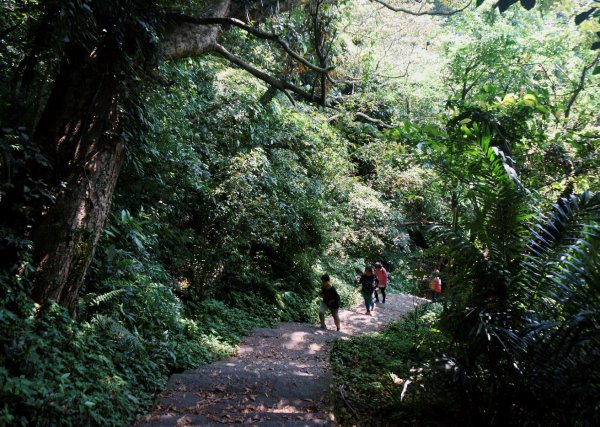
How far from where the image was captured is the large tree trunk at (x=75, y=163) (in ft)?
14.3

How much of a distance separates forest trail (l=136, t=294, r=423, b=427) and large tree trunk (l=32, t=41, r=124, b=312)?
1583 millimetres

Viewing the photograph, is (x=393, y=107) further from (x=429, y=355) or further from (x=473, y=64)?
(x=429, y=355)

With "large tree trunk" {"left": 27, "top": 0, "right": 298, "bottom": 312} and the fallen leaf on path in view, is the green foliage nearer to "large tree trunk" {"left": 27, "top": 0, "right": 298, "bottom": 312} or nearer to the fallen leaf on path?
the fallen leaf on path

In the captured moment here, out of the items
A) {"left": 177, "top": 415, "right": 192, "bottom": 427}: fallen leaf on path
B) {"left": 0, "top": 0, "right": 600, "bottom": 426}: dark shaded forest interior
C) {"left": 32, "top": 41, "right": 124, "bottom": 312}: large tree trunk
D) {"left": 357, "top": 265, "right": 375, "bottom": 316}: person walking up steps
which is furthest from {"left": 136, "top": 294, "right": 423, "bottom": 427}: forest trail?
{"left": 357, "top": 265, "right": 375, "bottom": 316}: person walking up steps

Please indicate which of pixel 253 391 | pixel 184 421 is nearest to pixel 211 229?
pixel 253 391

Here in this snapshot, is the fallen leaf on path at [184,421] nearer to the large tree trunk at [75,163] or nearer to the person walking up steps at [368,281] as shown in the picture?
the large tree trunk at [75,163]

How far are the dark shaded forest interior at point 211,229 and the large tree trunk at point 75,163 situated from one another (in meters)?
0.02

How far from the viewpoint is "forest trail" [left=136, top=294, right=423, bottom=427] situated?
13.8 feet

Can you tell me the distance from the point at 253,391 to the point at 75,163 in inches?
126

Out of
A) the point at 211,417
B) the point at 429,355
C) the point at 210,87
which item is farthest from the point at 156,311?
the point at 210,87

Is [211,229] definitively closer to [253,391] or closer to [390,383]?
[253,391]

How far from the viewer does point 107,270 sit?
5.89 m

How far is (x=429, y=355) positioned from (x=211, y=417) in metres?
2.50

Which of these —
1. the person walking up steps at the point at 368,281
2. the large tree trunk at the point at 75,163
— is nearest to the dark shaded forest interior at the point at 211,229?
the large tree trunk at the point at 75,163
